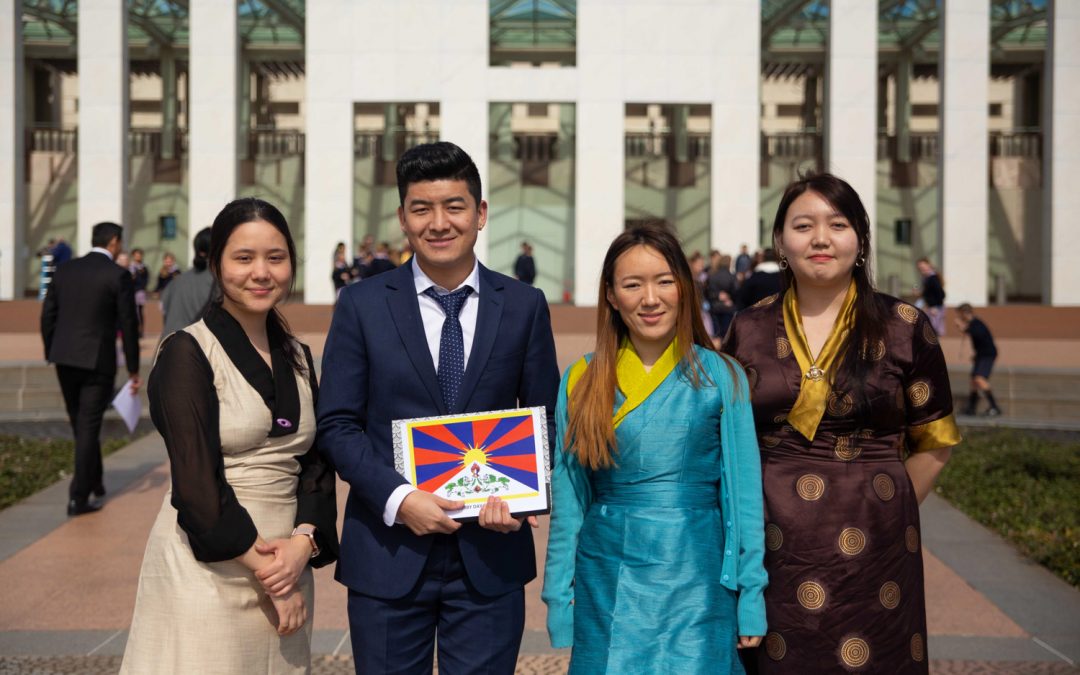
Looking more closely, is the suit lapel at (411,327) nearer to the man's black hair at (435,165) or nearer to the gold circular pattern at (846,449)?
the man's black hair at (435,165)

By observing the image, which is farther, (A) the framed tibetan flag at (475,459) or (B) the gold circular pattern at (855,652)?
(B) the gold circular pattern at (855,652)

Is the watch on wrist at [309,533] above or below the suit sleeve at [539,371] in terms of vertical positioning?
below

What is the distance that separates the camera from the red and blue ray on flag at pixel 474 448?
278 cm

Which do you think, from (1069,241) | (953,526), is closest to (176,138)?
(1069,241)

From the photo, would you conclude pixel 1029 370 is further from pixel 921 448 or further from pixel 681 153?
pixel 681 153

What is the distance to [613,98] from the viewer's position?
25.4 metres

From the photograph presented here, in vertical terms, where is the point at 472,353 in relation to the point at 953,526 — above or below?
above

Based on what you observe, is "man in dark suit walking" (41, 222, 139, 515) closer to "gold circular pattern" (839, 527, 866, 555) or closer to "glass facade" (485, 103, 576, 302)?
"gold circular pattern" (839, 527, 866, 555)

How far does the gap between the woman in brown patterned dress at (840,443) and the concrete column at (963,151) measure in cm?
2364

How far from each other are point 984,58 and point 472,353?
2540 cm

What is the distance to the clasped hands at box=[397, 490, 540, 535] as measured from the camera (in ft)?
8.95

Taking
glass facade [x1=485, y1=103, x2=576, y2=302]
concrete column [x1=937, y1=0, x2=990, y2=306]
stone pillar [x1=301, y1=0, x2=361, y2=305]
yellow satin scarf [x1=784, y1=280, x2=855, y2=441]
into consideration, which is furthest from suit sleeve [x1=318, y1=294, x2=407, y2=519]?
glass facade [x1=485, y1=103, x2=576, y2=302]

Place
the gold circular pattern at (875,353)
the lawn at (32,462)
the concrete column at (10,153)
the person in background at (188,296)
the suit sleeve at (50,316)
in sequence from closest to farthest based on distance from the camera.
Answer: the gold circular pattern at (875,353) → the suit sleeve at (50,316) → the person in background at (188,296) → the lawn at (32,462) → the concrete column at (10,153)

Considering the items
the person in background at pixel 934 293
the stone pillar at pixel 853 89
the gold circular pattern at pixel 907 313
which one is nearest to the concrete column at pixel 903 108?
the stone pillar at pixel 853 89
